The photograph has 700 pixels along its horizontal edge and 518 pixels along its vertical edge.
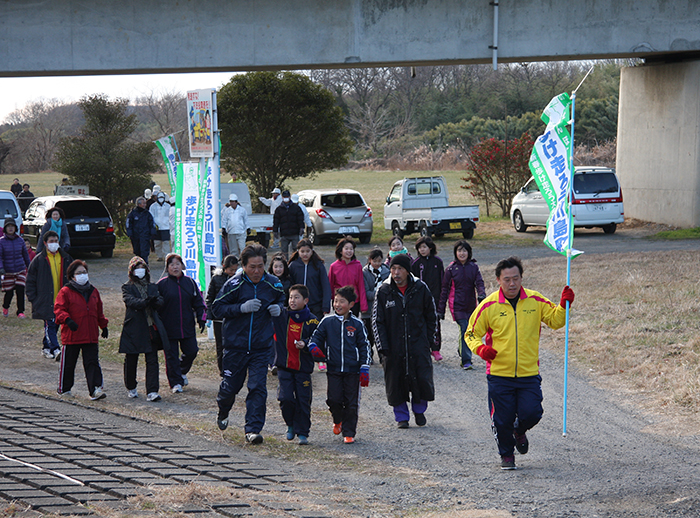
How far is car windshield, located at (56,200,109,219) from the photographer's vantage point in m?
22.8

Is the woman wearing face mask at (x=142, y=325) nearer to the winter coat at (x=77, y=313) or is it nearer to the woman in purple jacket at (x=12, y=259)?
the winter coat at (x=77, y=313)

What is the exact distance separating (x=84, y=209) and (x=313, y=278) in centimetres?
1459

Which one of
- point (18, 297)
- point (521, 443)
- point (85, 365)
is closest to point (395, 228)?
point (18, 297)

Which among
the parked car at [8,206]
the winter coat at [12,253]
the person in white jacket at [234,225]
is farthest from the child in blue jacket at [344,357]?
the parked car at [8,206]

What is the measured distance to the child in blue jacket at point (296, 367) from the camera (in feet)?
24.4

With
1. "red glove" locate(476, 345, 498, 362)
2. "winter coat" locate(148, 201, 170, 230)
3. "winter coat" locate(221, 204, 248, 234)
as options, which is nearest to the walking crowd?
"red glove" locate(476, 345, 498, 362)

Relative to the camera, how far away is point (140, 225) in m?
19.6

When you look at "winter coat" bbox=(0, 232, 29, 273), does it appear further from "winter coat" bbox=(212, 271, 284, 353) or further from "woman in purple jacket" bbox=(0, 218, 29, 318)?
"winter coat" bbox=(212, 271, 284, 353)

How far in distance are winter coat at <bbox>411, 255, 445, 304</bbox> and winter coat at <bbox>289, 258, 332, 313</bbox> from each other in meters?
1.26

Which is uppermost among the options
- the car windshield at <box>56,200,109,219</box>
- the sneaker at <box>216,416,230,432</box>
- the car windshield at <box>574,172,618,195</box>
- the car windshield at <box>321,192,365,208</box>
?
the car windshield at <box>574,172,618,195</box>

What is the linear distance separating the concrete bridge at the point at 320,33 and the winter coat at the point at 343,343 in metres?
14.6

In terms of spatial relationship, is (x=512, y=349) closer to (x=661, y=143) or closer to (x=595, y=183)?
(x=595, y=183)

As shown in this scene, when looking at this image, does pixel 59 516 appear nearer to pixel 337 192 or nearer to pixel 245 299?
pixel 245 299

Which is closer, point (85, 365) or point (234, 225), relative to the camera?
point (85, 365)
